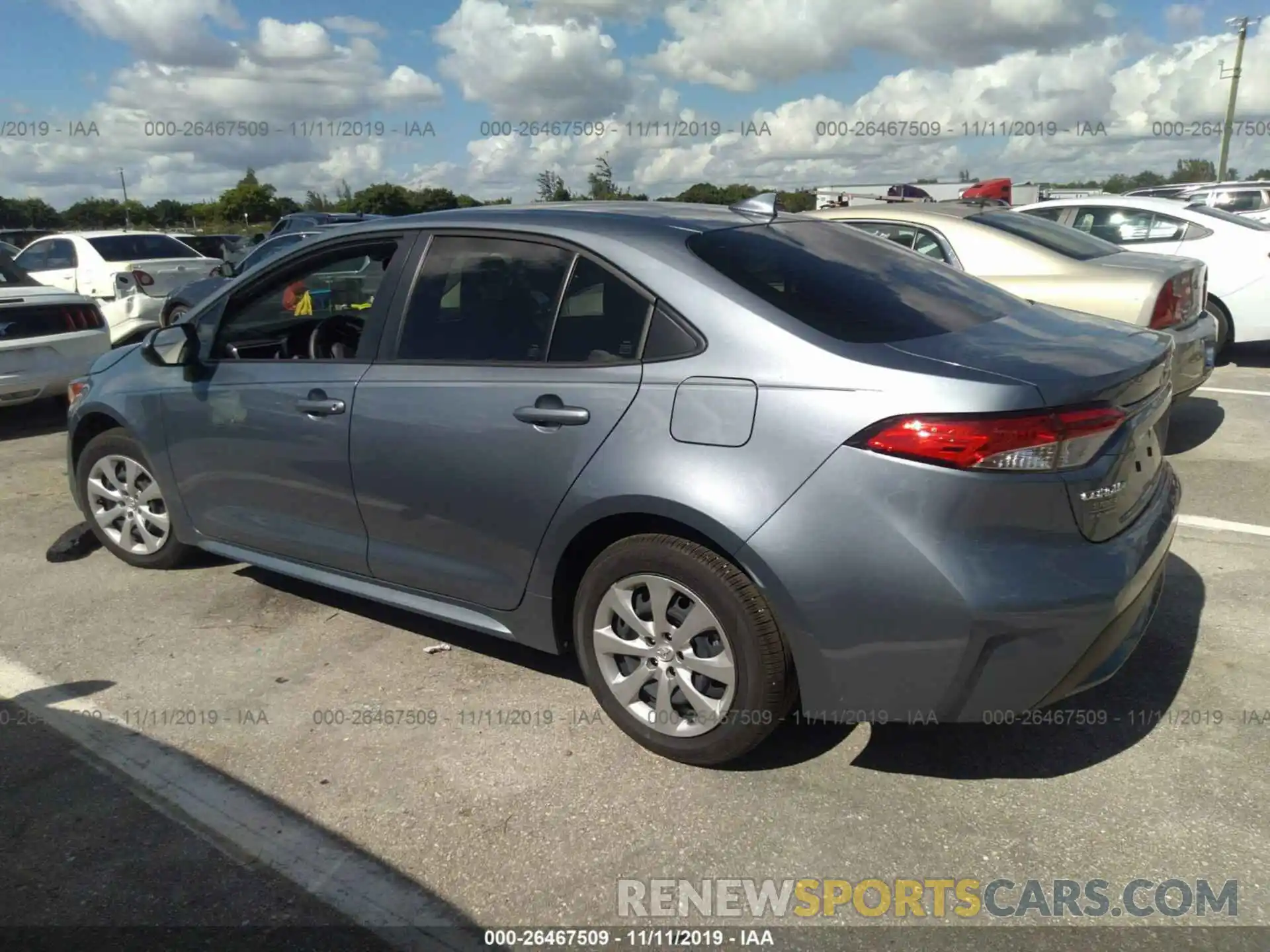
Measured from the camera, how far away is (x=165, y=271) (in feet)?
38.5

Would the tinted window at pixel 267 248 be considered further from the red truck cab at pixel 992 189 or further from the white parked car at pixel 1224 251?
the red truck cab at pixel 992 189

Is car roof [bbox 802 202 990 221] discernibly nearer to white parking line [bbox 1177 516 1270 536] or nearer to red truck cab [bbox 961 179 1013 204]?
white parking line [bbox 1177 516 1270 536]

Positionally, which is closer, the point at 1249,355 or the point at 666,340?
the point at 666,340

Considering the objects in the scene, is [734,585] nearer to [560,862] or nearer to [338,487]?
[560,862]

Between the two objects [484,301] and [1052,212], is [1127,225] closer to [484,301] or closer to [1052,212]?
[1052,212]

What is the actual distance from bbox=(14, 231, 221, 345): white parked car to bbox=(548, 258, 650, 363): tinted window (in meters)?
9.56

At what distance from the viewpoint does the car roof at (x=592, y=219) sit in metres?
3.27

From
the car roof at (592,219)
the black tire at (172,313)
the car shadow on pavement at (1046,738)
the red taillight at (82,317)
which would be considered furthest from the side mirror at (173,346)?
the black tire at (172,313)

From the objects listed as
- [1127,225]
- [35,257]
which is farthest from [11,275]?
[1127,225]

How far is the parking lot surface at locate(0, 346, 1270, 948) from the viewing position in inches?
104

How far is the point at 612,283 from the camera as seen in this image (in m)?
3.16

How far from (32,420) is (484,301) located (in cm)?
745

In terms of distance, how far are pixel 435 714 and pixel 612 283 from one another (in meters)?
1.60

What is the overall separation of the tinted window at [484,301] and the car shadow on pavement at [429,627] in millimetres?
1135
